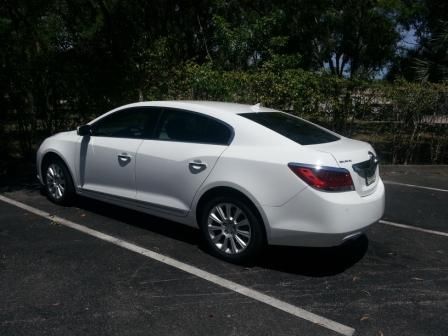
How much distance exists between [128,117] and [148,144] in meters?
0.65

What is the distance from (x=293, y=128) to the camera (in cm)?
495

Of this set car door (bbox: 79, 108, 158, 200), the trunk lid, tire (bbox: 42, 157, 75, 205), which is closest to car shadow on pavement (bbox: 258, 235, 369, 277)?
the trunk lid

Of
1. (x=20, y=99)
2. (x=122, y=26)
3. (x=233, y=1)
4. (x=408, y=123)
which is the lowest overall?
(x=408, y=123)

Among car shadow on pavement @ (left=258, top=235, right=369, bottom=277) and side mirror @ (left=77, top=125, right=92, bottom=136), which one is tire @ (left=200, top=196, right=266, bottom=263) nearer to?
car shadow on pavement @ (left=258, top=235, right=369, bottom=277)

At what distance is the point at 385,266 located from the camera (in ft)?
15.5

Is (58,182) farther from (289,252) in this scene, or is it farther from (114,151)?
Answer: (289,252)

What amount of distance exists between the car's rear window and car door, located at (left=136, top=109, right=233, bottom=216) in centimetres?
40

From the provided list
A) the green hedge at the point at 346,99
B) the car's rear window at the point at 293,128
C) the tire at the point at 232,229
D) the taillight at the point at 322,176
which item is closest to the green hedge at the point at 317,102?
the green hedge at the point at 346,99

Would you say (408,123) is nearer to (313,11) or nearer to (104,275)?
(104,275)

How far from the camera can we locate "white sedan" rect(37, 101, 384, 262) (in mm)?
4199

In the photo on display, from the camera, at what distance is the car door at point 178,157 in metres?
4.76

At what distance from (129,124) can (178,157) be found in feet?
3.42

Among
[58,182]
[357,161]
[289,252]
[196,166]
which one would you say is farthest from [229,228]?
[58,182]

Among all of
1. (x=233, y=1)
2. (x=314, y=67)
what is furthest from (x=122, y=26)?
(x=314, y=67)
